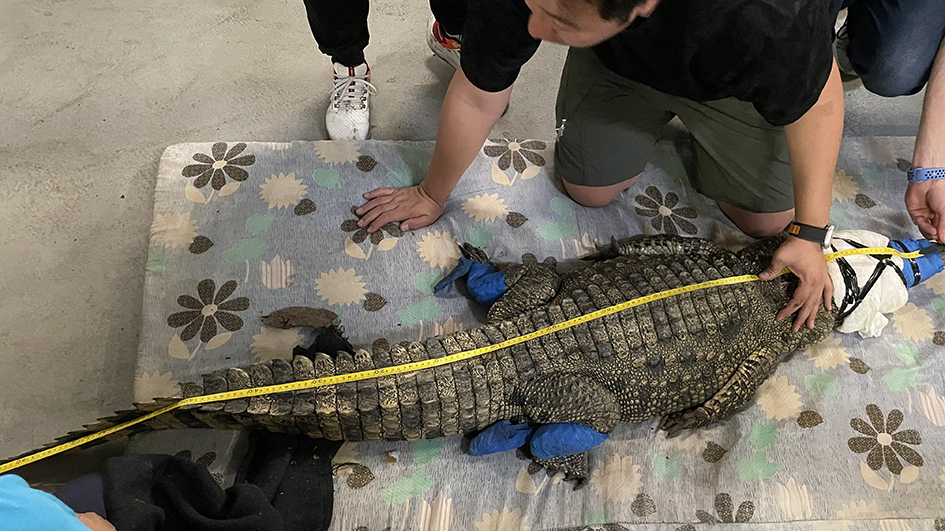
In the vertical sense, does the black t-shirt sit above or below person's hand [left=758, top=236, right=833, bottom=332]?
above

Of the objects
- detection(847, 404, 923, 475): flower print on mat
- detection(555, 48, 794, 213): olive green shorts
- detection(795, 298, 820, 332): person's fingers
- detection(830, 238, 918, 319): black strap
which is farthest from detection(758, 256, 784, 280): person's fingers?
detection(847, 404, 923, 475): flower print on mat

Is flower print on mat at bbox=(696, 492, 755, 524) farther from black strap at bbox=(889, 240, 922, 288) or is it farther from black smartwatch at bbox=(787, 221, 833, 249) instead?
black strap at bbox=(889, 240, 922, 288)

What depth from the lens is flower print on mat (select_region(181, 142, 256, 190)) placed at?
1.75 m

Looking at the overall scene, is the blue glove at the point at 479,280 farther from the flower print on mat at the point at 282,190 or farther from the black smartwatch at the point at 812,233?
the black smartwatch at the point at 812,233

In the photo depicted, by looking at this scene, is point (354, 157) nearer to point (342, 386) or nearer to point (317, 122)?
point (317, 122)

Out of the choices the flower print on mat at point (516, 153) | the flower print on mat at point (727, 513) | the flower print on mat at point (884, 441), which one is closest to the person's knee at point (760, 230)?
the flower print on mat at point (884, 441)

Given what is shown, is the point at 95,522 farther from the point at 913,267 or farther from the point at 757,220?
the point at 913,267

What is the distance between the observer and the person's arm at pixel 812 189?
3.95 feet

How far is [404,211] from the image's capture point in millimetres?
1688

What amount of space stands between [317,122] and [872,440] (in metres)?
1.91

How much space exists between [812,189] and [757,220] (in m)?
0.44

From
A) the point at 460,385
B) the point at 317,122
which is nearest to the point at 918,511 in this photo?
the point at 460,385

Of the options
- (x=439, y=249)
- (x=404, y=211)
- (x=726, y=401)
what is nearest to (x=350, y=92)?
(x=404, y=211)

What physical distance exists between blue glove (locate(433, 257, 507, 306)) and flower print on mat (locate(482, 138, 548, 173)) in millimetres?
419
